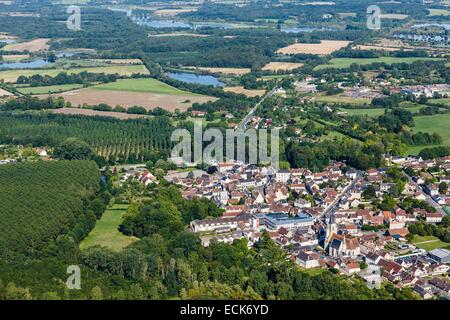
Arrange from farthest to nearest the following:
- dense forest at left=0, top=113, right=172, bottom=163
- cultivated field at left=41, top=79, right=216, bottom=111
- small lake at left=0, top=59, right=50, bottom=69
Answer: small lake at left=0, top=59, right=50, bottom=69, cultivated field at left=41, top=79, right=216, bottom=111, dense forest at left=0, top=113, right=172, bottom=163

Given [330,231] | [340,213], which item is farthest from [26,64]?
[330,231]

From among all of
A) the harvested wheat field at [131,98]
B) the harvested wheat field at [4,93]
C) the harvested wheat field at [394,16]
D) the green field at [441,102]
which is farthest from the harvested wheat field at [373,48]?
the harvested wheat field at [4,93]

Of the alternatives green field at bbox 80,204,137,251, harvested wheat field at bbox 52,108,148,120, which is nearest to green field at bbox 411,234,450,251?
green field at bbox 80,204,137,251

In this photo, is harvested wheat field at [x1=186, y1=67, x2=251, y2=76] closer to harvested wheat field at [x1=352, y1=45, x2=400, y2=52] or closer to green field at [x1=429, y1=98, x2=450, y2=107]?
harvested wheat field at [x1=352, y1=45, x2=400, y2=52]

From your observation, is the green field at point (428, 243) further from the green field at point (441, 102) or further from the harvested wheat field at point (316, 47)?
the harvested wheat field at point (316, 47)

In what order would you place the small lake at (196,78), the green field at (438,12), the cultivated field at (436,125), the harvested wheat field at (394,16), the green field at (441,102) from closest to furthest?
1. the cultivated field at (436,125)
2. the green field at (441,102)
3. the small lake at (196,78)
4. the harvested wheat field at (394,16)
5. the green field at (438,12)
